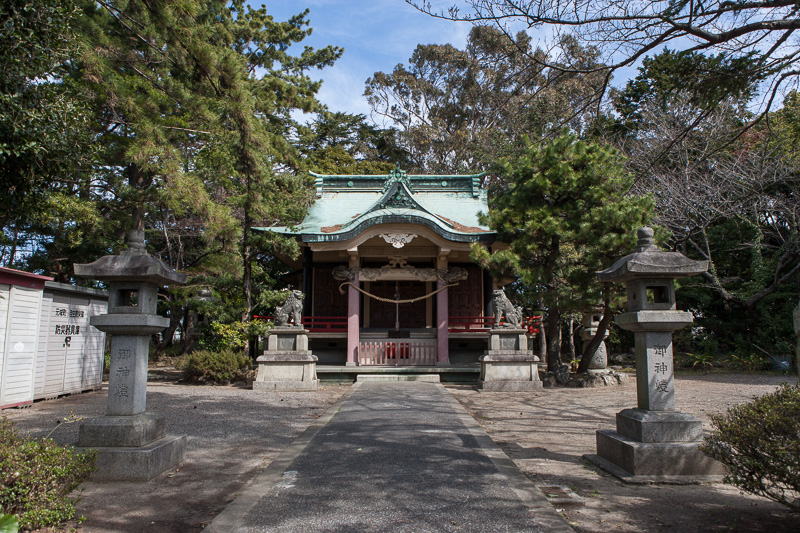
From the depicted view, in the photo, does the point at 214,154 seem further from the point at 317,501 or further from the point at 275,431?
the point at 317,501

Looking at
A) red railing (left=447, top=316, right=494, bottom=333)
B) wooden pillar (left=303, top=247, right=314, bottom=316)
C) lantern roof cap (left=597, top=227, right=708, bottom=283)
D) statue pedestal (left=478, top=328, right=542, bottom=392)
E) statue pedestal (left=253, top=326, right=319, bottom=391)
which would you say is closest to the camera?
lantern roof cap (left=597, top=227, right=708, bottom=283)

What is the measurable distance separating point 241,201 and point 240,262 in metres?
1.78

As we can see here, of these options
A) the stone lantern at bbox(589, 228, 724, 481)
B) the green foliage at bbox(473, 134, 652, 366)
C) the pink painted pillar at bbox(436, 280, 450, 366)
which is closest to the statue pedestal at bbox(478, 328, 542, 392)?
the green foliage at bbox(473, 134, 652, 366)

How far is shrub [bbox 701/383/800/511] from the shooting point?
3.21m

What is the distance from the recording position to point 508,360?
12039 mm

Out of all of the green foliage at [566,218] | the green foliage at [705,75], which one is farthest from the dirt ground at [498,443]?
the green foliage at [705,75]

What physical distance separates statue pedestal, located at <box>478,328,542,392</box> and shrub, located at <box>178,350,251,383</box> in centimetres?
629

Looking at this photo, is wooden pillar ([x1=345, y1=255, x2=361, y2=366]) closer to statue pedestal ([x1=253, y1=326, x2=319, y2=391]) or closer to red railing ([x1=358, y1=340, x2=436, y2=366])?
red railing ([x1=358, y1=340, x2=436, y2=366])

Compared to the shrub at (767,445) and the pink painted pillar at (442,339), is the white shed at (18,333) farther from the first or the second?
the shrub at (767,445)

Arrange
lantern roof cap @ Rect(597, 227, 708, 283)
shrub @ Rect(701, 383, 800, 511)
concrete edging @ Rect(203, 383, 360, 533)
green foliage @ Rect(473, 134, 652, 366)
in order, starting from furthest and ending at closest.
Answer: green foliage @ Rect(473, 134, 652, 366) → lantern roof cap @ Rect(597, 227, 708, 283) → concrete edging @ Rect(203, 383, 360, 533) → shrub @ Rect(701, 383, 800, 511)

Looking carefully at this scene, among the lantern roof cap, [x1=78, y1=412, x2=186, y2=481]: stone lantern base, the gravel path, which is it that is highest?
the lantern roof cap

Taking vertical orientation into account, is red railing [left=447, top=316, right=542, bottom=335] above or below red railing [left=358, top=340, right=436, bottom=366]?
above

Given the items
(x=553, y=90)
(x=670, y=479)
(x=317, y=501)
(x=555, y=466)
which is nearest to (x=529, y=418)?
(x=555, y=466)

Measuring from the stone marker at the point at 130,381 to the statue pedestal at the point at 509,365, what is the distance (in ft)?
26.5
